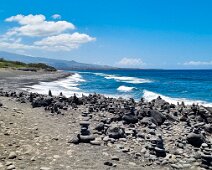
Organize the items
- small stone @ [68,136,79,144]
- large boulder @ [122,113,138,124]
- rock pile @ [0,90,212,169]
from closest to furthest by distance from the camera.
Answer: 1. rock pile @ [0,90,212,169]
2. small stone @ [68,136,79,144]
3. large boulder @ [122,113,138,124]

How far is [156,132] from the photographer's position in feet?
60.1

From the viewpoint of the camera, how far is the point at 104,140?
52.6 feet

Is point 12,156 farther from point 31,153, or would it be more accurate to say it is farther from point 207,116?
point 207,116

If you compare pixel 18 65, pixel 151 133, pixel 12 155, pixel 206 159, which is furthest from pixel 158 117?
pixel 18 65

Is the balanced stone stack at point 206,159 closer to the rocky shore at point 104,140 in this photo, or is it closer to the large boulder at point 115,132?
the rocky shore at point 104,140

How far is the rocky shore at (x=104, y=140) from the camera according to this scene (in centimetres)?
1315

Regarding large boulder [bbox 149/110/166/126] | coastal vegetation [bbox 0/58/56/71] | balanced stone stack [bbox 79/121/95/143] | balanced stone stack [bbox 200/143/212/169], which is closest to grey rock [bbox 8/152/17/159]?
balanced stone stack [bbox 79/121/95/143]

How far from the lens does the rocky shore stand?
1315 cm

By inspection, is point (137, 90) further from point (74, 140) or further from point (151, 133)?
point (74, 140)

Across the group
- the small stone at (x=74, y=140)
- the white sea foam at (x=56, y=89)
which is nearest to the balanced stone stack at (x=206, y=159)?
the small stone at (x=74, y=140)

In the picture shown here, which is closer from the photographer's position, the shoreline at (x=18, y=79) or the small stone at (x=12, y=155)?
the small stone at (x=12, y=155)

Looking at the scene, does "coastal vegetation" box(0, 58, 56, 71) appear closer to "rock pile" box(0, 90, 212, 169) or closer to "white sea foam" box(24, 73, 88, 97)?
"white sea foam" box(24, 73, 88, 97)

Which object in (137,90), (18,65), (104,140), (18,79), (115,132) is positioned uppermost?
(115,132)

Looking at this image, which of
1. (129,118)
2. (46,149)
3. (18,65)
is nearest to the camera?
(46,149)
